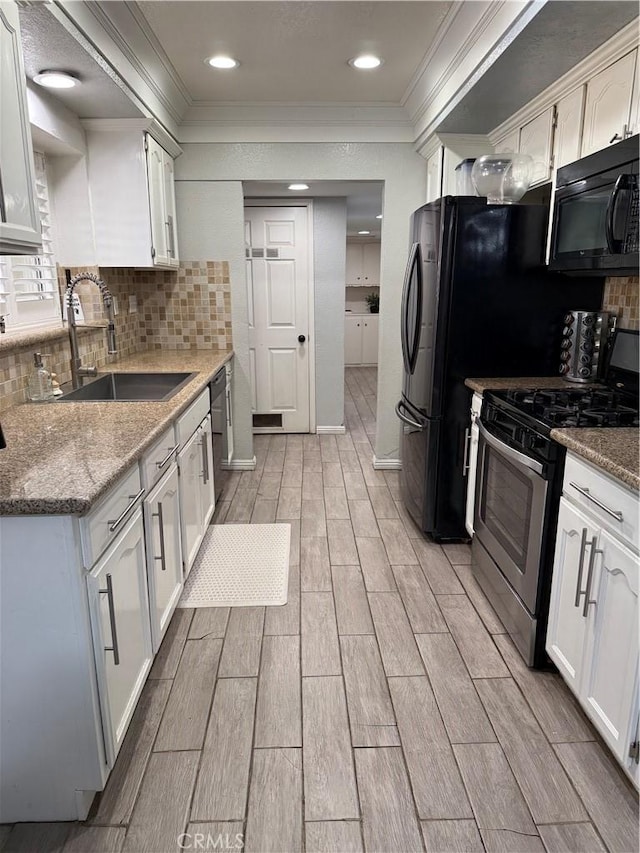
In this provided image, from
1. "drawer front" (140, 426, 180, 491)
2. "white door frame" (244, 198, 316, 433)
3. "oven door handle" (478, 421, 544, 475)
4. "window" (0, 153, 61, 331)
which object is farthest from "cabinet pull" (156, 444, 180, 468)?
"white door frame" (244, 198, 316, 433)

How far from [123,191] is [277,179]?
1176mm

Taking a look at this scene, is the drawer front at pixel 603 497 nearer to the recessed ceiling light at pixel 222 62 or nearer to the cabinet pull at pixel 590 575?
the cabinet pull at pixel 590 575

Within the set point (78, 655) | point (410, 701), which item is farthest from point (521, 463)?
point (78, 655)

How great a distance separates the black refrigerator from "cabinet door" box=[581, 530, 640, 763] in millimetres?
1342

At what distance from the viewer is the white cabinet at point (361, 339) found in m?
9.34

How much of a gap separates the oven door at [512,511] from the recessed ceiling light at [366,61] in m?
1.97

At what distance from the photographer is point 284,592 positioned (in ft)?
8.55

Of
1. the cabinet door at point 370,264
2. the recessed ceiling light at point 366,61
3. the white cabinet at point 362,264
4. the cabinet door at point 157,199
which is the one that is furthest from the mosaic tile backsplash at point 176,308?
the cabinet door at point 370,264

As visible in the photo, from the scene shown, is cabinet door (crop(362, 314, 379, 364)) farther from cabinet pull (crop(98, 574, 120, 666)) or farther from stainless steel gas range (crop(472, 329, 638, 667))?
cabinet pull (crop(98, 574, 120, 666))

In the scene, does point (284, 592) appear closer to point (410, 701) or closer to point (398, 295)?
point (410, 701)

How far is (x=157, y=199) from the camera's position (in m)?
3.30

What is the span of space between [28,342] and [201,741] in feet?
5.58

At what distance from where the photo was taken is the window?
2395 millimetres

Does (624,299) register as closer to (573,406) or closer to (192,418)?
(573,406)
